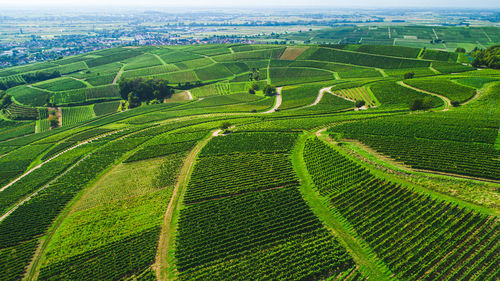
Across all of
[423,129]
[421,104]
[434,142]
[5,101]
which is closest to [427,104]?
[421,104]

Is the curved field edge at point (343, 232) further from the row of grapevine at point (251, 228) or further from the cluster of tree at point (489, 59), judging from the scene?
the cluster of tree at point (489, 59)

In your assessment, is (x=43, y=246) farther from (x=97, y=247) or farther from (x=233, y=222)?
(x=233, y=222)

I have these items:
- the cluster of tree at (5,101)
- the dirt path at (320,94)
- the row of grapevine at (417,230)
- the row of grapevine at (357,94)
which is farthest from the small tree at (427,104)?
the cluster of tree at (5,101)

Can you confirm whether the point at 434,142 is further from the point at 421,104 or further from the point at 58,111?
the point at 58,111

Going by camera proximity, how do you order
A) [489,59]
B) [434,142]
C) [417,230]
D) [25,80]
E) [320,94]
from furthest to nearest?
[25,80], [489,59], [320,94], [434,142], [417,230]

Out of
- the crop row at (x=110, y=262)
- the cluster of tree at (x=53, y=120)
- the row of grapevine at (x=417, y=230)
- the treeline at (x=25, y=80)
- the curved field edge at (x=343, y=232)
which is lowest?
the cluster of tree at (x=53, y=120)
